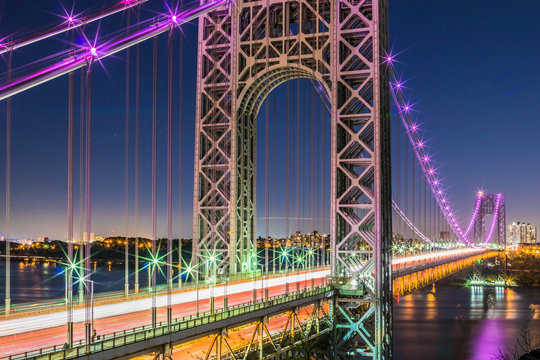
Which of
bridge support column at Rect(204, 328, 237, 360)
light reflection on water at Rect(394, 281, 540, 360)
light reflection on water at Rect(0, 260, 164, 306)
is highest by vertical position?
bridge support column at Rect(204, 328, 237, 360)

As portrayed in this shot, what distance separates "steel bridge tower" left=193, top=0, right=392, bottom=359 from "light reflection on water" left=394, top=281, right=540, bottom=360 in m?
21.5

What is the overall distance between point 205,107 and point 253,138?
345 centimetres

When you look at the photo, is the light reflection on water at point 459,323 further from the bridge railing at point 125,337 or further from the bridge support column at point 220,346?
the bridge railing at point 125,337

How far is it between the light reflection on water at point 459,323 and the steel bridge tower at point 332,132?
21.5 metres

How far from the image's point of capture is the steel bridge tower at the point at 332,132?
34844mm

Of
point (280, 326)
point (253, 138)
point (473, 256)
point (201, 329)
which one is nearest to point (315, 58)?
point (253, 138)

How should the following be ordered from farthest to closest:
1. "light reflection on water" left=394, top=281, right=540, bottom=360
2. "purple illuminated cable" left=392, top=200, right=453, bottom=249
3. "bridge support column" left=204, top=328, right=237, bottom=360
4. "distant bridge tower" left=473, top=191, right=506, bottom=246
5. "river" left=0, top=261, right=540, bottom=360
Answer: "distant bridge tower" left=473, top=191, right=506, bottom=246, "purple illuminated cable" left=392, top=200, right=453, bottom=249, "river" left=0, top=261, right=540, bottom=360, "light reflection on water" left=394, top=281, right=540, bottom=360, "bridge support column" left=204, top=328, right=237, bottom=360

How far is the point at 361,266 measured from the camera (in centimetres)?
3572

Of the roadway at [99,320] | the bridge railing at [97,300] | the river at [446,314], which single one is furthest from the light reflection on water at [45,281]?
the roadway at [99,320]

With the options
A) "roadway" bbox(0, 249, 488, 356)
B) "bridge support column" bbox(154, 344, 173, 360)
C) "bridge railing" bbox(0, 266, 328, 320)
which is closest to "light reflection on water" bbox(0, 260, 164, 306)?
"bridge railing" bbox(0, 266, 328, 320)

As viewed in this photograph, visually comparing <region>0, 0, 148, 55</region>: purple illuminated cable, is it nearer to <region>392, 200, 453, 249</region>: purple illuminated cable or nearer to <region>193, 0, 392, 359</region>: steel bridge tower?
<region>193, 0, 392, 359</region>: steel bridge tower

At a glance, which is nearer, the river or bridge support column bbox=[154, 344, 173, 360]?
bridge support column bbox=[154, 344, 173, 360]

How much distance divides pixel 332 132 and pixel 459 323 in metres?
50.5

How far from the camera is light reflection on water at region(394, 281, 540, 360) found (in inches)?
2356
